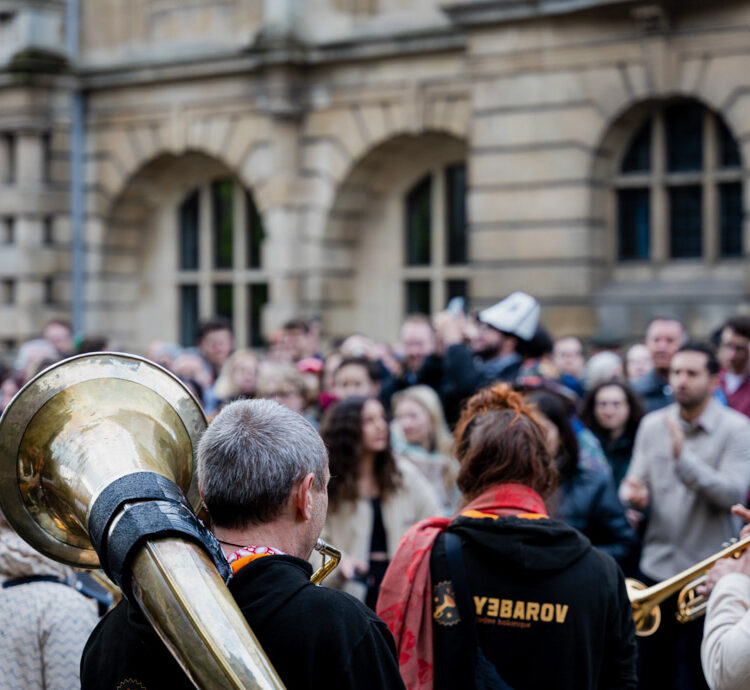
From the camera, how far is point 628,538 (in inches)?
Result: 200

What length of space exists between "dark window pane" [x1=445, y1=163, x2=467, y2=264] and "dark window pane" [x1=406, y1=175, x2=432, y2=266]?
290 mm

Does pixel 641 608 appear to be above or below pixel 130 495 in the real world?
below

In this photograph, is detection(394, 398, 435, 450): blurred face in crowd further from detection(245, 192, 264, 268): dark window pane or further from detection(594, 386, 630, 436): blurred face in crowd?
detection(245, 192, 264, 268): dark window pane

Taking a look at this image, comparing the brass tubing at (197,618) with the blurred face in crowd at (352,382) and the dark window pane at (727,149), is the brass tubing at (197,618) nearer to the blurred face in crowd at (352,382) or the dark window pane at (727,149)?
the blurred face in crowd at (352,382)

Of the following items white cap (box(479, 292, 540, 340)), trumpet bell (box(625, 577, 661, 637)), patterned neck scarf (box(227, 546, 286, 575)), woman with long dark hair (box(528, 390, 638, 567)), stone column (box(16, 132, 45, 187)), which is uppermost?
stone column (box(16, 132, 45, 187))

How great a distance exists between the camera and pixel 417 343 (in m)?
8.43

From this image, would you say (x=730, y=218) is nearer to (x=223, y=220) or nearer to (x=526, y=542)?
(x=223, y=220)

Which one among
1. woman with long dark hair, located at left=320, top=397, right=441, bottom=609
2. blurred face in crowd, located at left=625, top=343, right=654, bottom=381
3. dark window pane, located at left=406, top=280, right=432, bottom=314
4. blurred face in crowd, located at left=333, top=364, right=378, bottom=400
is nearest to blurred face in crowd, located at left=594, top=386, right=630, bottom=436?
blurred face in crowd, located at left=333, top=364, right=378, bottom=400

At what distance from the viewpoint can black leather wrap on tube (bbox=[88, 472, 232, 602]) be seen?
2.01 meters

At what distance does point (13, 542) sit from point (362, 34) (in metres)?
11.2

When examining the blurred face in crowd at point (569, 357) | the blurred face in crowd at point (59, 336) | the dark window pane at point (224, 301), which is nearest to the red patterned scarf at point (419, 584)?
the blurred face in crowd at point (569, 357)

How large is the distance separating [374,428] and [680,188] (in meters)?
8.02

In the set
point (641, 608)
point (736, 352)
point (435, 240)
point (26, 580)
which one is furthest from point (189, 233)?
point (26, 580)

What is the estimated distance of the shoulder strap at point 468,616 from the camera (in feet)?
10.2
